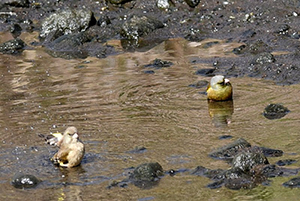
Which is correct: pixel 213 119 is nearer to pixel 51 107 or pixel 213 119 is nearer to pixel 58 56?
pixel 51 107

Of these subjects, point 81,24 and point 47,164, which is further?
point 81,24

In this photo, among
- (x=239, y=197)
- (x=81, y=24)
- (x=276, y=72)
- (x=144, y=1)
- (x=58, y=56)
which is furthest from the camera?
(x=144, y=1)

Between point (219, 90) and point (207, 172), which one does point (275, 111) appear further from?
point (207, 172)

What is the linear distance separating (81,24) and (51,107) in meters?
5.78

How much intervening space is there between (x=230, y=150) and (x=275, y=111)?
70.9 inches

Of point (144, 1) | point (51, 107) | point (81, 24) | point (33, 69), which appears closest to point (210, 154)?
point (51, 107)

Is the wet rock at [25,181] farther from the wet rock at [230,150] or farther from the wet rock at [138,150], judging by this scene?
the wet rock at [230,150]

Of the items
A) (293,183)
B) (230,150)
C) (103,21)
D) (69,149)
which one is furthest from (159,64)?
(293,183)

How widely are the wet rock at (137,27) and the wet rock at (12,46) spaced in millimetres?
2359

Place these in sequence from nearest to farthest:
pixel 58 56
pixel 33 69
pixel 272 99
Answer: pixel 272 99 → pixel 33 69 → pixel 58 56

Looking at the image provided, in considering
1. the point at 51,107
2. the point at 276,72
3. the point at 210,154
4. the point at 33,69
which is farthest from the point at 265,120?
the point at 33,69

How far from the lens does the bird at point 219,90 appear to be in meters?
10.2

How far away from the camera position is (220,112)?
387 inches

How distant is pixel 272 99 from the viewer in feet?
33.2
